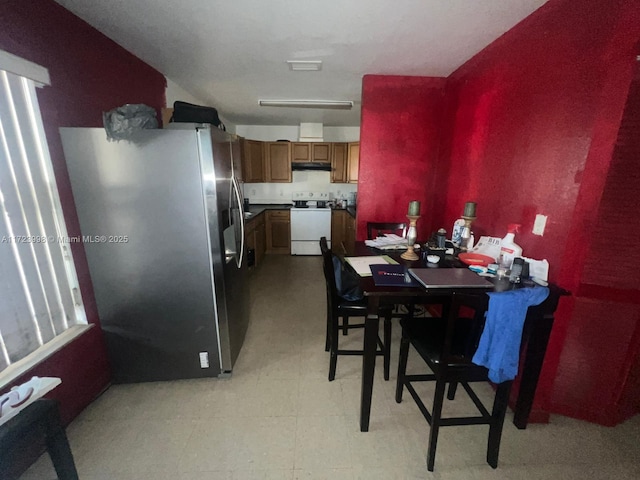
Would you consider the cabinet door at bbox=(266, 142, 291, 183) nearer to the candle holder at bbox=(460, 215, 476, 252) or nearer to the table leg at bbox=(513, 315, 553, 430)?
the candle holder at bbox=(460, 215, 476, 252)

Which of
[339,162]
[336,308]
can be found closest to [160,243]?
[336,308]

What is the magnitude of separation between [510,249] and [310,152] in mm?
3839

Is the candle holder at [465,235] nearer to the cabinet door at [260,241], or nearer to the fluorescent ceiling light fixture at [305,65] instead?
the fluorescent ceiling light fixture at [305,65]

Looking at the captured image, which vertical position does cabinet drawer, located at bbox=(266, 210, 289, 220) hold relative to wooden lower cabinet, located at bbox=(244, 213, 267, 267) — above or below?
above

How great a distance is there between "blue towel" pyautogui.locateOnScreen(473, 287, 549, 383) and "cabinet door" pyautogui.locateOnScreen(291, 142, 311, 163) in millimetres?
4184

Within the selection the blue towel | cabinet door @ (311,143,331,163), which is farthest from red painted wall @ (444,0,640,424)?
cabinet door @ (311,143,331,163)

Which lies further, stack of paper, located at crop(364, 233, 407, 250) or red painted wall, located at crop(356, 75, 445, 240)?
red painted wall, located at crop(356, 75, 445, 240)

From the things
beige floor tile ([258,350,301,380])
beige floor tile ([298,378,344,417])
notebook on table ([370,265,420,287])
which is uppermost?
notebook on table ([370,265,420,287])

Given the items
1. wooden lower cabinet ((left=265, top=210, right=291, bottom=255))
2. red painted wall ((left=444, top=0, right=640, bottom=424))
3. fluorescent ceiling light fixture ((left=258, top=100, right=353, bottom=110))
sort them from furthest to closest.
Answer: wooden lower cabinet ((left=265, top=210, right=291, bottom=255))
fluorescent ceiling light fixture ((left=258, top=100, right=353, bottom=110))
red painted wall ((left=444, top=0, right=640, bottom=424))

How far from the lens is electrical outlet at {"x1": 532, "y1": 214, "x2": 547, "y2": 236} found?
145 centimetres

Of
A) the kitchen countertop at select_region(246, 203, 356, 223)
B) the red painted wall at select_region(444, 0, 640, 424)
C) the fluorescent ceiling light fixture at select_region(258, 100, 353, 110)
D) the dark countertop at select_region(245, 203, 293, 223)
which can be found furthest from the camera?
the dark countertop at select_region(245, 203, 293, 223)

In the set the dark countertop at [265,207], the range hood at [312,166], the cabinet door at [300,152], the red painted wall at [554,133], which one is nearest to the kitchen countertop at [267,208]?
the dark countertop at [265,207]

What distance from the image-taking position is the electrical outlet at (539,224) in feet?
4.75

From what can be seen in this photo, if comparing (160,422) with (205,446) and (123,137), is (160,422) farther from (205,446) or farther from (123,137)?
(123,137)
